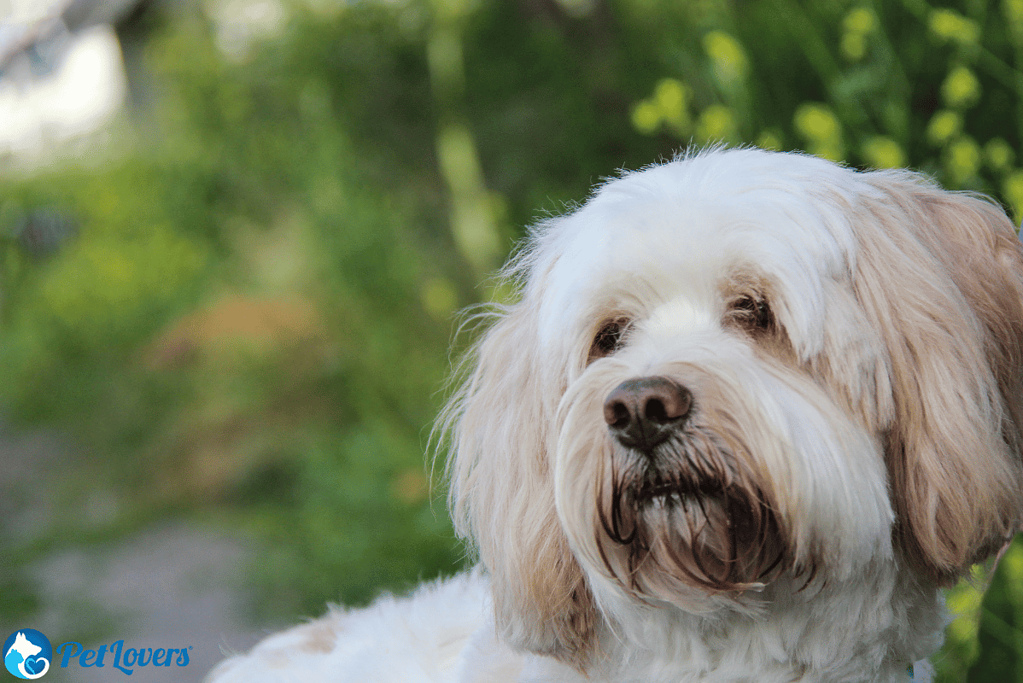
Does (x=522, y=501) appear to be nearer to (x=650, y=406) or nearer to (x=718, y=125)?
(x=650, y=406)

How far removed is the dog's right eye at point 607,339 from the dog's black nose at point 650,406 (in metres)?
0.27

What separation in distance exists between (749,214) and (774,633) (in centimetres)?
75

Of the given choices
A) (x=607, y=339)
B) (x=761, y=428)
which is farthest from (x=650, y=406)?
(x=607, y=339)

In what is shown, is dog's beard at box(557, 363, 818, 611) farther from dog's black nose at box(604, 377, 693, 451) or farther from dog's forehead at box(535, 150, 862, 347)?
dog's forehead at box(535, 150, 862, 347)

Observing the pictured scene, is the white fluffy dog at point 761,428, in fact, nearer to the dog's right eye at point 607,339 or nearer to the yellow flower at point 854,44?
the dog's right eye at point 607,339

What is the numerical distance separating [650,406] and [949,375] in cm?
53

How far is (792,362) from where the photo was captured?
5.31ft

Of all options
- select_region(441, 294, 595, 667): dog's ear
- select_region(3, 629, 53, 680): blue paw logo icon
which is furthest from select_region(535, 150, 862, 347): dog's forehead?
select_region(3, 629, 53, 680): blue paw logo icon

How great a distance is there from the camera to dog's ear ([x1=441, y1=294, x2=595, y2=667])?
5.74ft

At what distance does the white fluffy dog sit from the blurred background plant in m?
2.09

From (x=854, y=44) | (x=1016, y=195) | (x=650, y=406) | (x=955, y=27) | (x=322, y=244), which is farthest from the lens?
(x=322, y=244)

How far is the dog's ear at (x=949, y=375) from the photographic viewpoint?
1538mm

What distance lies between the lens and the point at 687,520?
1538mm

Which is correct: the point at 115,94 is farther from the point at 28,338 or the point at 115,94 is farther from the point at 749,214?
the point at 749,214
